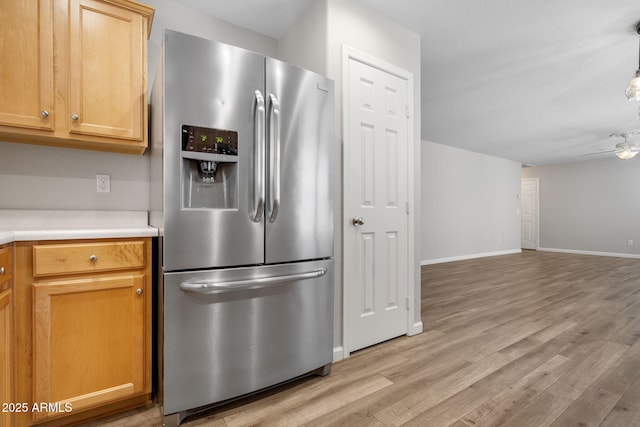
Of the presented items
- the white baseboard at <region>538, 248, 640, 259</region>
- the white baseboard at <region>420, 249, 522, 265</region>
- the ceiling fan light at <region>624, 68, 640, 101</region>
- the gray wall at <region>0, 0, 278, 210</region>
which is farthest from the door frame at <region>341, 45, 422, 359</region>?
the white baseboard at <region>538, 248, 640, 259</region>

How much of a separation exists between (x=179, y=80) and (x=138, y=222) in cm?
109

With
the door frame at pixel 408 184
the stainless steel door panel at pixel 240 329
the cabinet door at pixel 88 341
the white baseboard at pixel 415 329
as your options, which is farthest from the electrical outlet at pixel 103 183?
the white baseboard at pixel 415 329

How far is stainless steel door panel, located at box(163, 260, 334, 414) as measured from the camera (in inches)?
54.4

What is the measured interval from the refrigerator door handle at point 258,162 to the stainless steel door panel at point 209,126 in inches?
0.4

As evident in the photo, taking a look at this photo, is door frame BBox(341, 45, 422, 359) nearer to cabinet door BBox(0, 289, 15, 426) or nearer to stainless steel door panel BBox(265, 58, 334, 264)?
stainless steel door panel BBox(265, 58, 334, 264)

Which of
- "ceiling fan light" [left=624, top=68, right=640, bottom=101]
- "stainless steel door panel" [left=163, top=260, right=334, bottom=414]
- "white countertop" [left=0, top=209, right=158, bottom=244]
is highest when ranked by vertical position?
"ceiling fan light" [left=624, top=68, right=640, bottom=101]

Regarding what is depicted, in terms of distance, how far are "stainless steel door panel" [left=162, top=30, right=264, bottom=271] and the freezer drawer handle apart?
90 mm

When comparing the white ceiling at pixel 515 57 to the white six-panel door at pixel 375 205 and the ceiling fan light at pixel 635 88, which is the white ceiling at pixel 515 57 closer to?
the ceiling fan light at pixel 635 88

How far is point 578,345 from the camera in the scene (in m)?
2.36

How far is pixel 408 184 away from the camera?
253 centimetres

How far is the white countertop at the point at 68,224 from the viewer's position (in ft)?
4.42

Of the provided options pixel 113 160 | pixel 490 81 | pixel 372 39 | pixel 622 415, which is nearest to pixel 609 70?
pixel 490 81

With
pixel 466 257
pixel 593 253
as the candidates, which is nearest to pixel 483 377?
pixel 466 257

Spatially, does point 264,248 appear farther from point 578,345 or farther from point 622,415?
point 578,345
